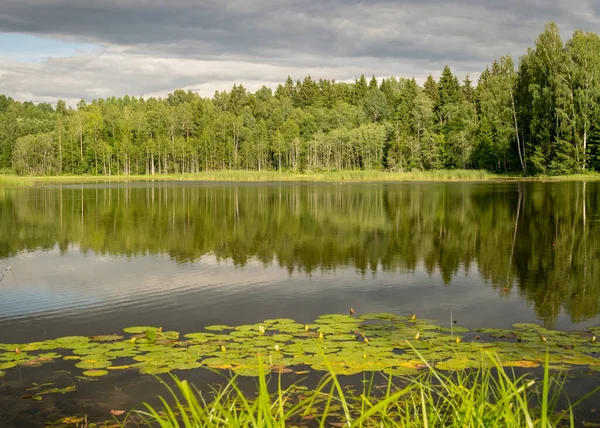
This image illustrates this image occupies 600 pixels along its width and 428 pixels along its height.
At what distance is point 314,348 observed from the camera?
884cm

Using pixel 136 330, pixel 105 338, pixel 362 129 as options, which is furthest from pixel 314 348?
pixel 362 129

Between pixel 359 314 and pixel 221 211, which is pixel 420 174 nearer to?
pixel 221 211

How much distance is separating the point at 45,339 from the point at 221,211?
2484cm

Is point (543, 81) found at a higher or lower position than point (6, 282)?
higher

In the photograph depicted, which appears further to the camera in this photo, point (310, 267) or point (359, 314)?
point (310, 267)

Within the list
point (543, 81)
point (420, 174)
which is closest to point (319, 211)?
point (543, 81)

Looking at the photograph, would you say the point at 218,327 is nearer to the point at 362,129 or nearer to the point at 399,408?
the point at 399,408

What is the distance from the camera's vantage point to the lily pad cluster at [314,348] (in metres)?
8.16

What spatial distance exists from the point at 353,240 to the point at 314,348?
13397 mm

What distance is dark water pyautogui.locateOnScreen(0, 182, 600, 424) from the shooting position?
11.3 meters

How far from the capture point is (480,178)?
74.6 meters

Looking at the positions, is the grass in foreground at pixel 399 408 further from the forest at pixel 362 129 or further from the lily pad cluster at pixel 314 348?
the forest at pixel 362 129

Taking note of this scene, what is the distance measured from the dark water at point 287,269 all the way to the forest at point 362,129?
3600cm

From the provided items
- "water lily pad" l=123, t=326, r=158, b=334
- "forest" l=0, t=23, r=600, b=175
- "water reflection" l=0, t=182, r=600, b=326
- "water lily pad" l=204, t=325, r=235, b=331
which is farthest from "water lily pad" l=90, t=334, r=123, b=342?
"forest" l=0, t=23, r=600, b=175
